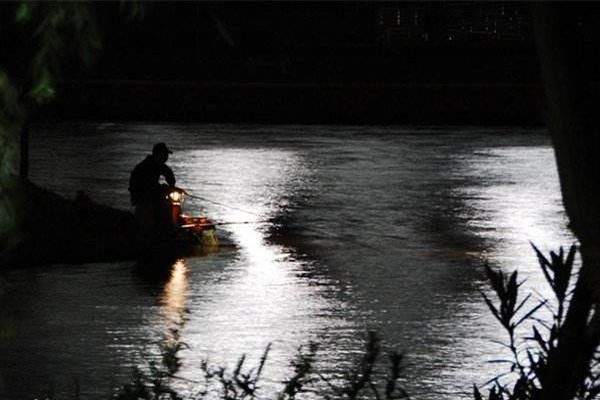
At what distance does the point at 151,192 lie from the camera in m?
18.4

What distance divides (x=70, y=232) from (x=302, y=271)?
2666mm

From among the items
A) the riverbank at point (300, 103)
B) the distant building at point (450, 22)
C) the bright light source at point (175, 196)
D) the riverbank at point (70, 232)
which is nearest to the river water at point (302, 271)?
the riverbank at point (70, 232)

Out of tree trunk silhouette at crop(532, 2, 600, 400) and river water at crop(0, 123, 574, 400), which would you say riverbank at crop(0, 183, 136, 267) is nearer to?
river water at crop(0, 123, 574, 400)

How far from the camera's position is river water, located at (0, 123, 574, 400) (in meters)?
12.9

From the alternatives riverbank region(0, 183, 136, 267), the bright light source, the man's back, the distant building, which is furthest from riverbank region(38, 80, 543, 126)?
the bright light source

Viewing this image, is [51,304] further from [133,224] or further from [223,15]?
[223,15]

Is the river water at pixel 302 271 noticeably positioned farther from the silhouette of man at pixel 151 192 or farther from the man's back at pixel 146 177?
the man's back at pixel 146 177

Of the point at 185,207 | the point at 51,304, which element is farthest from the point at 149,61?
the point at 51,304

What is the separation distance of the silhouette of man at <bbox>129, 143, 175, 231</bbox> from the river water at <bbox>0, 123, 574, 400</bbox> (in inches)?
23.2

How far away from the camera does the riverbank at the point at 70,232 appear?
699 inches

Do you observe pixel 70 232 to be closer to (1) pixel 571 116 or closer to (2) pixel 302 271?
(2) pixel 302 271

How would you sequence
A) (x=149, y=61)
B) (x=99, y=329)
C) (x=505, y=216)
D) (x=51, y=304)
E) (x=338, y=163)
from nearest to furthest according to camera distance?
(x=99, y=329)
(x=51, y=304)
(x=505, y=216)
(x=338, y=163)
(x=149, y=61)

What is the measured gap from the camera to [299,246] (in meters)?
19.0

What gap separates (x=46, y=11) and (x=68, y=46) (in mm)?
140
